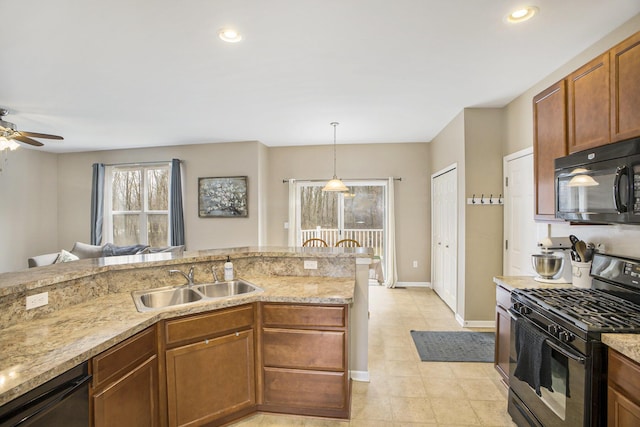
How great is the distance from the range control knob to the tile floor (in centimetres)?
96

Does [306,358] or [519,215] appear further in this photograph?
[519,215]

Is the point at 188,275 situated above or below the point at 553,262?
below

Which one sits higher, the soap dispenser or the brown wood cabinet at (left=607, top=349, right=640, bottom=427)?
the soap dispenser

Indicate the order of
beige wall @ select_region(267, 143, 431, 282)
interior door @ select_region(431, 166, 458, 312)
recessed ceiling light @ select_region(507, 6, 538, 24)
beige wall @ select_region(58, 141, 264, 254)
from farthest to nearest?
1. beige wall @ select_region(267, 143, 431, 282)
2. beige wall @ select_region(58, 141, 264, 254)
3. interior door @ select_region(431, 166, 458, 312)
4. recessed ceiling light @ select_region(507, 6, 538, 24)

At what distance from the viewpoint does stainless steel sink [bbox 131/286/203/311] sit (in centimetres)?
213

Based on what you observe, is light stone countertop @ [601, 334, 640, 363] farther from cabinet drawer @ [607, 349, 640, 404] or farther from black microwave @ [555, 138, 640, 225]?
black microwave @ [555, 138, 640, 225]

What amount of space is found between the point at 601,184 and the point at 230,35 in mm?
2519

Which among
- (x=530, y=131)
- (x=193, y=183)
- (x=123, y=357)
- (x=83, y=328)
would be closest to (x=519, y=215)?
(x=530, y=131)

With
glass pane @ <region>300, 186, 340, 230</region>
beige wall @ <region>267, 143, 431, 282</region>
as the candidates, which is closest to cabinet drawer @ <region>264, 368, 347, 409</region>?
beige wall @ <region>267, 143, 431, 282</region>

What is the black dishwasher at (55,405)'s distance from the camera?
1.02 meters

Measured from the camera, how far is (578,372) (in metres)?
1.43

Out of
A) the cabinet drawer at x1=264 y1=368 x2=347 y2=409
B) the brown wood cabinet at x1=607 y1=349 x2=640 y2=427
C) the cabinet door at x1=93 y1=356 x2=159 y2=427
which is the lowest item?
the cabinet drawer at x1=264 y1=368 x2=347 y2=409

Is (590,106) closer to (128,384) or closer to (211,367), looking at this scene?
(211,367)

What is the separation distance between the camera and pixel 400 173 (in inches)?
221
